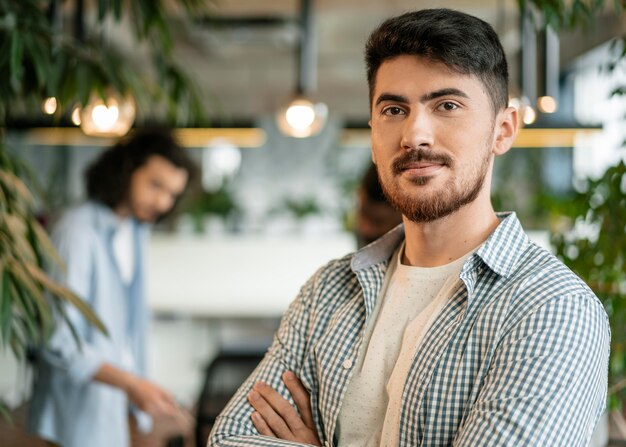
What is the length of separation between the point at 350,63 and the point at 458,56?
28.8 ft

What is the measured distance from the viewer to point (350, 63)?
990cm

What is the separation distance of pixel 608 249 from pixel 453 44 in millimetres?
1008

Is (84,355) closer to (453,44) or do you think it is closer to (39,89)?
(39,89)

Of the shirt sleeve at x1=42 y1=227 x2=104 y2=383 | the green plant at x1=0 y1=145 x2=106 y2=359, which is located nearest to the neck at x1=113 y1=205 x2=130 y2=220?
the shirt sleeve at x1=42 y1=227 x2=104 y2=383

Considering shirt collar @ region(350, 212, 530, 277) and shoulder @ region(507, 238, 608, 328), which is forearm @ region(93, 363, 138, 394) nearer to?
shirt collar @ region(350, 212, 530, 277)

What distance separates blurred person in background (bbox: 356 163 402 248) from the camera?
2.65 m

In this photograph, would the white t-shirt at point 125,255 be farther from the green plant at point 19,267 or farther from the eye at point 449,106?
the eye at point 449,106

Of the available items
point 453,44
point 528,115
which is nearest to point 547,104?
point 528,115

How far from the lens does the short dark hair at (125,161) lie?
298 cm

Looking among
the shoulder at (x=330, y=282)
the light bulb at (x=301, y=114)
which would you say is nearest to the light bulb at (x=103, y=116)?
the light bulb at (x=301, y=114)

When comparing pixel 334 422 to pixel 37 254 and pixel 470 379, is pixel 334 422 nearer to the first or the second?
pixel 470 379

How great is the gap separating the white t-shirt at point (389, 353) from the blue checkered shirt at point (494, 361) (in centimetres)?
2

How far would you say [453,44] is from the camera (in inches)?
50.6

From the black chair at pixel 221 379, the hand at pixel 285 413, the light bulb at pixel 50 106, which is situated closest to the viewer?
the hand at pixel 285 413
